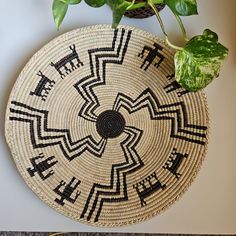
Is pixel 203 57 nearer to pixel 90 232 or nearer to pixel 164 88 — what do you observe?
pixel 164 88

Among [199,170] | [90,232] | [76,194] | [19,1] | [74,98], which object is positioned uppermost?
[19,1]

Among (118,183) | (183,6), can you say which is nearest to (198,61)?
(183,6)

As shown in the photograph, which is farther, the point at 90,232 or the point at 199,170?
the point at 90,232

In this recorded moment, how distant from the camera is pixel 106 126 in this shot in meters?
1.38

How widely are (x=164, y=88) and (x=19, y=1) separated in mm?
522

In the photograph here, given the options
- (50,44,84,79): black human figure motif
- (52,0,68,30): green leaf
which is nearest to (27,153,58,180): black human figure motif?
(50,44,84,79): black human figure motif

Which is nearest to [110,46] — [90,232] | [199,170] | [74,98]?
[74,98]

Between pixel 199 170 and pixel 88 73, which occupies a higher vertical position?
pixel 88 73

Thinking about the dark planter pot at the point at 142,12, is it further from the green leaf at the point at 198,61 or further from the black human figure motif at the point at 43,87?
the black human figure motif at the point at 43,87

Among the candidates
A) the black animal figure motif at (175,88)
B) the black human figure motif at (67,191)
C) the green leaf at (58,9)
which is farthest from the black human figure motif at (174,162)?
the green leaf at (58,9)

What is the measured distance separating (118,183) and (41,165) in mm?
241

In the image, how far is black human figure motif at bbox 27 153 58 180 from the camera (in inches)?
53.2

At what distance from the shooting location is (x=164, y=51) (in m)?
1.32

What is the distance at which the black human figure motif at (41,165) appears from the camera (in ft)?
4.43
